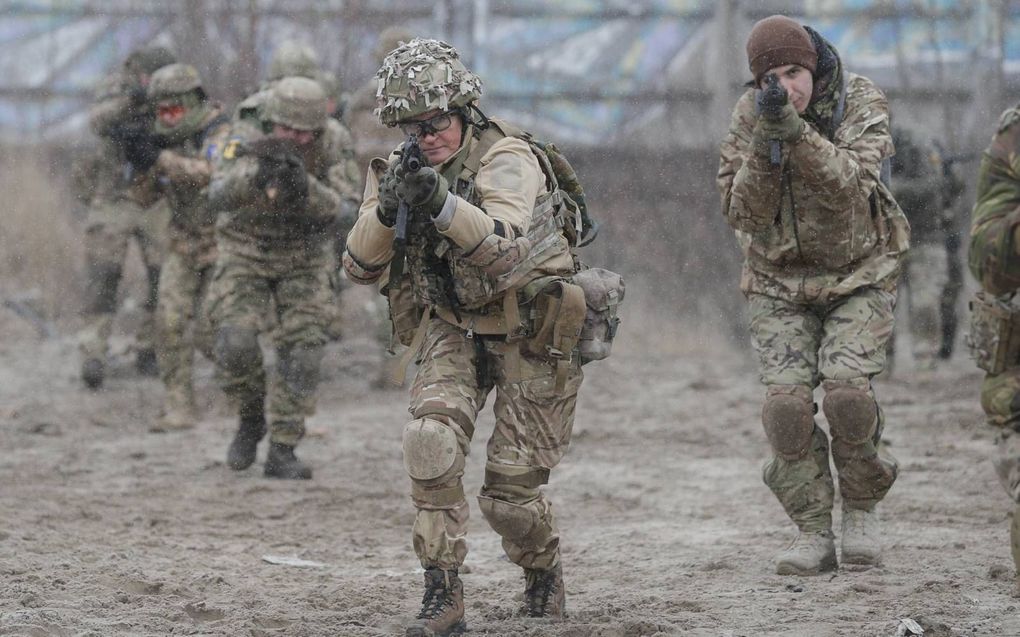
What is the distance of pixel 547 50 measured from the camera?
17.5 metres

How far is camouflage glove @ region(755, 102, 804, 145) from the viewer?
563 centimetres

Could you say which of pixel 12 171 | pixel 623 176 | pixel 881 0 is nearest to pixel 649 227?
pixel 623 176

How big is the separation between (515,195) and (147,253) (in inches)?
305

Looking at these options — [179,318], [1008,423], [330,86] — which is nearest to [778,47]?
[1008,423]

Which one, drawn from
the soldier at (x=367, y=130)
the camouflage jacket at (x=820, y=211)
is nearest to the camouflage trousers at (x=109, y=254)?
the soldier at (x=367, y=130)

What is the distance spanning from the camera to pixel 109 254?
39.5 ft

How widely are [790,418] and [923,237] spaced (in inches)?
292

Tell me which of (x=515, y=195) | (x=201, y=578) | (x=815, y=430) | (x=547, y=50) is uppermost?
(x=547, y=50)

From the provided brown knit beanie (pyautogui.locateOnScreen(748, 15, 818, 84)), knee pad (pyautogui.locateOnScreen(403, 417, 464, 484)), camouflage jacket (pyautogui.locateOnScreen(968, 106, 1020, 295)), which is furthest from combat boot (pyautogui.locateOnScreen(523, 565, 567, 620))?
brown knit beanie (pyautogui.locateOnScreen(748, 15, 818, 84))

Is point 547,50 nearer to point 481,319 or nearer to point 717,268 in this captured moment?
point 717,268

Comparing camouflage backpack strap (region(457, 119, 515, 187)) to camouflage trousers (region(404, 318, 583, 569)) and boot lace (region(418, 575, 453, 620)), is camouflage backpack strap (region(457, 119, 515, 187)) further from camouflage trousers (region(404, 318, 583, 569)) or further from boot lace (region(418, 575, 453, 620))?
boot lace (region(418, 575, 453, 620))

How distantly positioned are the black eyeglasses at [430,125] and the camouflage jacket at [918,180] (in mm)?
7404

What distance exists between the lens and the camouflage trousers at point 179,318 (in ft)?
34.7

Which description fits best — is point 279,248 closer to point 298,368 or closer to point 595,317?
point 298,368
